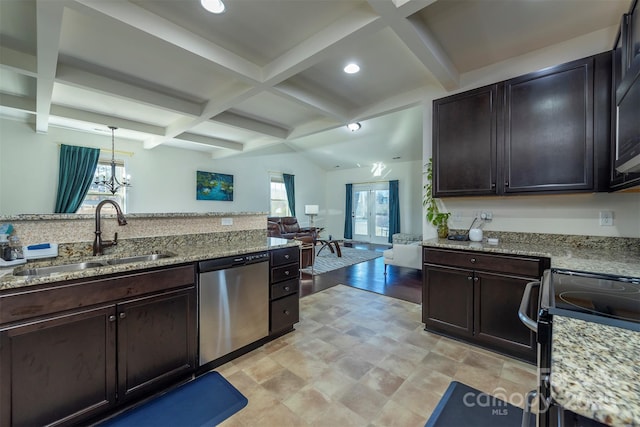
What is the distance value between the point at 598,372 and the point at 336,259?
577 centimetres

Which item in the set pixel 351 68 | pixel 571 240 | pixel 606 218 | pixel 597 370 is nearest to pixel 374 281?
pixel 571 240

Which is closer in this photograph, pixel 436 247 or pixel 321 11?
pixel 321 11

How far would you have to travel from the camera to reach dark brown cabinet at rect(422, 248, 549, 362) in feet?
6.77

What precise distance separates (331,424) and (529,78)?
306 cm

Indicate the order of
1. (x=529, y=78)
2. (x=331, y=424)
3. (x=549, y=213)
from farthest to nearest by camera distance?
1. (x=549, y=213)
2. (x=529, y=78)
3. (x=331, y=424)

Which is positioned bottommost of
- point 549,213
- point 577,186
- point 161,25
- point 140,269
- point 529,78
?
point 140,269

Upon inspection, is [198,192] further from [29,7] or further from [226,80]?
[29,7]

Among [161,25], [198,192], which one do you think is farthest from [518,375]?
[198,192]

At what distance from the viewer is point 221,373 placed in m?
2.01

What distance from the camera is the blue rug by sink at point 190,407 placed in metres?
1.55

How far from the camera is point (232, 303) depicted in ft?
6.93

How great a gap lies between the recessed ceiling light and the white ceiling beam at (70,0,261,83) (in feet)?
3.02

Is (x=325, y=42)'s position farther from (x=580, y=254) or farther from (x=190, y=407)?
(x=190, y=407)

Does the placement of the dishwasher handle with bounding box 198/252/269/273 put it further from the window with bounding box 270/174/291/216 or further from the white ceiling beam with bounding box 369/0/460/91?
the window with bounding box 270/174/291/216
